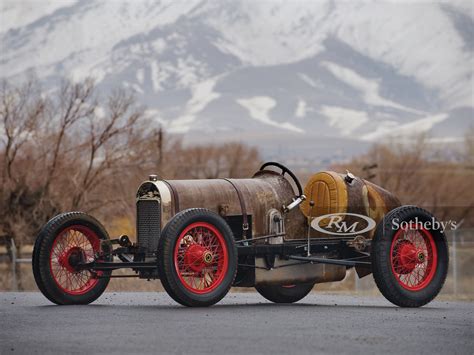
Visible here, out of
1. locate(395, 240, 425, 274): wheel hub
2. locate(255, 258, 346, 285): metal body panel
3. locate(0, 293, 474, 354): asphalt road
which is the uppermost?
locate(395, 240, 425, 274): wheel hub

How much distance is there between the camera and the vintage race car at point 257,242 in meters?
14.9

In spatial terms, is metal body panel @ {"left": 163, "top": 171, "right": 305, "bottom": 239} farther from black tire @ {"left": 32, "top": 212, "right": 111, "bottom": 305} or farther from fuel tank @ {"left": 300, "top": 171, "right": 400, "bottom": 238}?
black tire @ {"left": 32, "top": 212, "right": 111, "bottom": 305}

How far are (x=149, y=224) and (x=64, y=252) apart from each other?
48.3 inches

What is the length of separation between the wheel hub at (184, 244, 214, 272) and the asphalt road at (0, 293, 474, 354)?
528 millimetres

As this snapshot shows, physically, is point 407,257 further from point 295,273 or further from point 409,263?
point 295,273

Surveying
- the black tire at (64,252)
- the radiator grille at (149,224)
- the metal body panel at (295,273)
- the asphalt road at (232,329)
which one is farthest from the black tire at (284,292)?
the black tire at (64,252)

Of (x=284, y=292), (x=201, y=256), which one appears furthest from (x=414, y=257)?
(x=201, y=256)

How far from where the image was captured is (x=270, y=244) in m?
15.8

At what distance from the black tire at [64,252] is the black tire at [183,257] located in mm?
1802

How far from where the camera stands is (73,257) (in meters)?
15.8

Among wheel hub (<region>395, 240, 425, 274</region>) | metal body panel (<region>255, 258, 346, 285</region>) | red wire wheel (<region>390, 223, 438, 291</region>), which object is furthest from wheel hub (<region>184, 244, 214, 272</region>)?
wheel hub (<region>395, 240, 425, 274</region>)

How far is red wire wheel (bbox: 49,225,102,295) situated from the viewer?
15.8m

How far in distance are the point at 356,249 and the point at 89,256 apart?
3.62m

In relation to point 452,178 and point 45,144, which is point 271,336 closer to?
point 45,144
